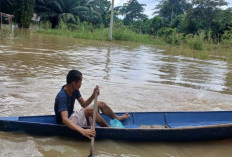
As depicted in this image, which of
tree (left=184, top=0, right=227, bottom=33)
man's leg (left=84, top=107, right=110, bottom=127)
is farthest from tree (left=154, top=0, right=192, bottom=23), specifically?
man's leg (left=84, top=107, right=110, bottom=127)

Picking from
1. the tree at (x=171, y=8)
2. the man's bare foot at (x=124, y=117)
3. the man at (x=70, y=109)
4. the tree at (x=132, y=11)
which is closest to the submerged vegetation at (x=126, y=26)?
the tree at (x=171, y=8)

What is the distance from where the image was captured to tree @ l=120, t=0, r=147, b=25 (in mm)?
46744

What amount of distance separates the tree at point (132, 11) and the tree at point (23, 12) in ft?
68.6

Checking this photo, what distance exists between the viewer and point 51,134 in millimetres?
3764

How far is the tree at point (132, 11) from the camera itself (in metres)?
46.7

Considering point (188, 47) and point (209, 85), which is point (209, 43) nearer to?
point (188, 47)

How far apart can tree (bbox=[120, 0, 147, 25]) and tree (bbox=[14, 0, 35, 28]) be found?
20.9 metres

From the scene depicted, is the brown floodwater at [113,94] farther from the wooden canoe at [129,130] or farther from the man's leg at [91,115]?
the man's leg at [91,115]

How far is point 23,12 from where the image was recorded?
2802 cm

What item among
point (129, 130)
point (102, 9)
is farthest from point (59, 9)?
point (129, 130)

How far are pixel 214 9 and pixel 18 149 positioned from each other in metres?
27.7

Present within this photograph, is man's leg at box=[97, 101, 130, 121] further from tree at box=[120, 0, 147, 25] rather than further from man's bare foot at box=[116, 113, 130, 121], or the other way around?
tree at box=[120, 0, 147, 25]

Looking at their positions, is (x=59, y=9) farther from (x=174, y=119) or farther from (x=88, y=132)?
(x=88, y=132)

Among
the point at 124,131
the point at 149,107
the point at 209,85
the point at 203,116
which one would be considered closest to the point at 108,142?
the point at 124,131
